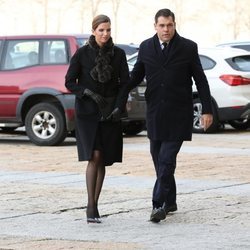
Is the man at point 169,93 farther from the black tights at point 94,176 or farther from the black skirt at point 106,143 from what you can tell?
the black tights at point 94,176

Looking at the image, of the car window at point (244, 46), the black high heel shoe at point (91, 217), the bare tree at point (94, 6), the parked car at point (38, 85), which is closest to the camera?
the black high heel shoe at point (91, 217)

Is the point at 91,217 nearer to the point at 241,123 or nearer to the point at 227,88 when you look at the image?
the point at 227,88

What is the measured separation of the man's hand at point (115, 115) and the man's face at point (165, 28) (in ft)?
2.44

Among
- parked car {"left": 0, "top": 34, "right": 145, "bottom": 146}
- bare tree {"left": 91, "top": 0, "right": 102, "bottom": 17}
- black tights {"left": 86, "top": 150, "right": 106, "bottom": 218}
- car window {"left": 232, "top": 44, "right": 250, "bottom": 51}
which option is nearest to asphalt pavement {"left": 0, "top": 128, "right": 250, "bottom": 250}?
black tights {"left": 86, "top": 150, "right": 106, "bottom": 218}

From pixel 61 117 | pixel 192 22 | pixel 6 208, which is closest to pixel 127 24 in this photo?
pixel 192 22

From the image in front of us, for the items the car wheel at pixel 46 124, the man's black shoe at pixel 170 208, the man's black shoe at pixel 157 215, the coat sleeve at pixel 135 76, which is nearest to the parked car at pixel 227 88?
the car wheel at pixel 46 124

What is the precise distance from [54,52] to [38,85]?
0.63 meters

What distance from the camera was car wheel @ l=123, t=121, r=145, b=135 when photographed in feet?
62.2

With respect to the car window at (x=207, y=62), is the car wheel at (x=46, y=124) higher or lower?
lower

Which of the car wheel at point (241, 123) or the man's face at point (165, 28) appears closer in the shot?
the man's face at point (165, 28)

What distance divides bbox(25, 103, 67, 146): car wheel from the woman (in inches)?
285

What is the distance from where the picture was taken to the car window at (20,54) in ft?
55.3

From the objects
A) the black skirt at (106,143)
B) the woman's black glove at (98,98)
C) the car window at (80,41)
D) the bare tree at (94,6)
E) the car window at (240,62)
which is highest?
Answer: the bare tree at (94,6)

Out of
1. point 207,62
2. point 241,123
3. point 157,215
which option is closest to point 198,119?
point 207,62
